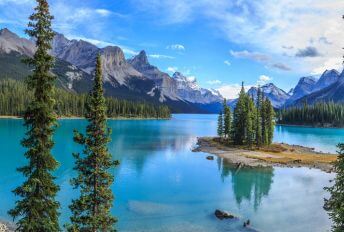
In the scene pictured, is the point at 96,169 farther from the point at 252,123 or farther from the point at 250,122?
the point at 252,123

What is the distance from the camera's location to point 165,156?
113m

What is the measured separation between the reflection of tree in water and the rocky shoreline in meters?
4.65

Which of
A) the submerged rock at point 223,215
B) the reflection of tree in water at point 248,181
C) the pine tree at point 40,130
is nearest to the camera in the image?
the pine tree at point 40,130

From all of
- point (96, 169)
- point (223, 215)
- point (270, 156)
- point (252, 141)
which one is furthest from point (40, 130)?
point (252, 141)

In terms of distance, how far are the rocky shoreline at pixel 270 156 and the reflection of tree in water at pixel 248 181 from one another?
4.65 metres

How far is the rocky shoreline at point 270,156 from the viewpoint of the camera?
98.8 meters

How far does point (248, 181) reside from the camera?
78.8m

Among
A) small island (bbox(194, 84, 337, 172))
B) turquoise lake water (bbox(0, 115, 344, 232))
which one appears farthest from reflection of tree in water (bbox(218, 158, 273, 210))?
small island (bbox(194, 84, 337, 172))

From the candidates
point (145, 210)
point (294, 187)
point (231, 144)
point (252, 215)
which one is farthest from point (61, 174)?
point (231, 144)

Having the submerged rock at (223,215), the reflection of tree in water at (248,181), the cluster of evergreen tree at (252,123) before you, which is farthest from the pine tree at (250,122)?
the submerged rock at (223,215)

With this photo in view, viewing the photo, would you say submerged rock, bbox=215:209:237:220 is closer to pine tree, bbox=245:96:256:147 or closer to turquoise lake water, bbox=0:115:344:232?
turquoise lake water, bbox=0:115:344:232

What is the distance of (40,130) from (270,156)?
95.5m

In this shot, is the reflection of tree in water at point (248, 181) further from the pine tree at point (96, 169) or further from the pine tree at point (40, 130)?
the pine tree at point (40, 130)

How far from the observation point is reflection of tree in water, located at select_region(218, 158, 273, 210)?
6806cm
